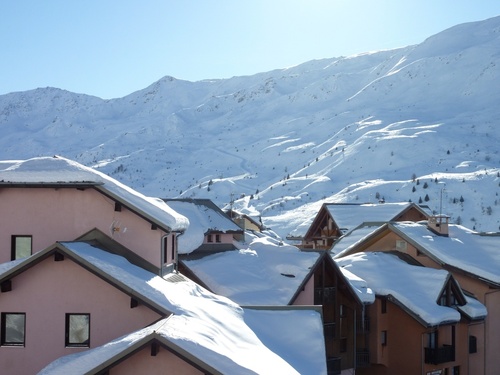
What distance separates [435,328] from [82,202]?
19621mm

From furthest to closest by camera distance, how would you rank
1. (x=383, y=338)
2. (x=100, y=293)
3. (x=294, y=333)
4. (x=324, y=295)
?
(x=383, y=338), (x=324, y=295), (x=294, y=333), (x=100, y=293)

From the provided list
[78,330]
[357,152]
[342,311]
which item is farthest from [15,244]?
[357,152]

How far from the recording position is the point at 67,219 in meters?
20.1

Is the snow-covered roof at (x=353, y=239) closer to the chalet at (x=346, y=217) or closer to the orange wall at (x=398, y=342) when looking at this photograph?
the chalet at (x=346, y=217)

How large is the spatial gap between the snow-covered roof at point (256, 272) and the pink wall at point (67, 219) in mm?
6673

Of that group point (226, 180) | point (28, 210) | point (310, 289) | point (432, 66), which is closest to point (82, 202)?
point (28, 210)

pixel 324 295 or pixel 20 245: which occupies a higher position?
pixel 20 245

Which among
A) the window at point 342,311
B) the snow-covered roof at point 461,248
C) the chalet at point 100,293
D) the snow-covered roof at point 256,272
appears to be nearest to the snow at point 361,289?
the window at point 342,311

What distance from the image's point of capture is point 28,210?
66.6ft

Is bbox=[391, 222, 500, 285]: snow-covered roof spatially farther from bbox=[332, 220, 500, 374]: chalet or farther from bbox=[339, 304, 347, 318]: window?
bbox=[339, 304, 347, 318]: window

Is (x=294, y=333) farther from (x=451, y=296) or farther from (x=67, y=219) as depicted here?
(x=451, y=296)

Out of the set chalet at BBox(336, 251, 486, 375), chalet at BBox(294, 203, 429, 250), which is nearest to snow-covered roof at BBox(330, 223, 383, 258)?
chalet at BBox(336, 251, 486, 375)

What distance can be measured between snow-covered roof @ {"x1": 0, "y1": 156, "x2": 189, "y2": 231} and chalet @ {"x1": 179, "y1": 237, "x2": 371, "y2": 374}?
7.01m

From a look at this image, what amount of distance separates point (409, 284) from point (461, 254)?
641 centimetres
